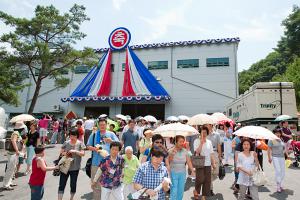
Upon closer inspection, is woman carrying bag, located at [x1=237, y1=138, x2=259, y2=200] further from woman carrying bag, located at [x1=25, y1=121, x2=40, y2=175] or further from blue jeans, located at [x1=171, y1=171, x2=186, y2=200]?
woman carrying bag, located at [x1=25, y1=121, x2=40, y2=175]

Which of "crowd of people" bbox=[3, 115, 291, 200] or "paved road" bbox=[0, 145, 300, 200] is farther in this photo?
"paved road" bbox=[0, 145, 300, 200]

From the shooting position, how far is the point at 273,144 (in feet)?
25.0

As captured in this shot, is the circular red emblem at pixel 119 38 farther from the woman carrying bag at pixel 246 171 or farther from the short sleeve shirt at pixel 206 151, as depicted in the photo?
the woman carrying bag at pixel 246 171

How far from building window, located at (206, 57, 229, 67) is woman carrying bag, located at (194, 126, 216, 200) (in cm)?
2208

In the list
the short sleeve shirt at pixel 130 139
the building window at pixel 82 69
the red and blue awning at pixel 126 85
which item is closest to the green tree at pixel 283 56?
the red and blue awning at pixel 126 85

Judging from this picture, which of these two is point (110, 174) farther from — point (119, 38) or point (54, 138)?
point (119, 38)

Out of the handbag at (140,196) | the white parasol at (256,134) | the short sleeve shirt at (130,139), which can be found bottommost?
the handbag at (140,196)

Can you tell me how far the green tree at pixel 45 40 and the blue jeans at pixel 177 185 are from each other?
17.2m

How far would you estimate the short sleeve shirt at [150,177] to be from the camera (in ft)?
12.4

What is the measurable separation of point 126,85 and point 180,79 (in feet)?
20.2

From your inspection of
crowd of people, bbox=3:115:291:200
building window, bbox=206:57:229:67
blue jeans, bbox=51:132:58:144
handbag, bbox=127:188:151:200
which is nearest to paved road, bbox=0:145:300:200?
crowd of people, bbox=3:115:291:200

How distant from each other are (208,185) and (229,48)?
76.5ft

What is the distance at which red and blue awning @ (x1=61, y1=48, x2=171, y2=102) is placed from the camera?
27.6 meters

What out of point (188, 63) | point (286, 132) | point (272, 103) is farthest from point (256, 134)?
point (188, 63)
